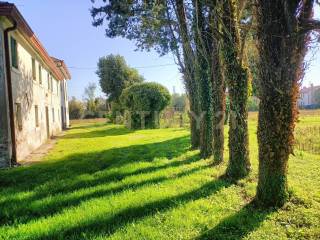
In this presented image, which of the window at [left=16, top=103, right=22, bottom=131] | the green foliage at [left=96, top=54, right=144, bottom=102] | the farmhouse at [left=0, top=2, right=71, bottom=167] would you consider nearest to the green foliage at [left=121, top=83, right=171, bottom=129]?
the farmhouse at [left=0, top=2, right=71, bottom=167]

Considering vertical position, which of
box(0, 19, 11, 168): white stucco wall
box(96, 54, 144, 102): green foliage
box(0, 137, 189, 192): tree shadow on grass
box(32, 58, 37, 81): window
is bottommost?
box(0, 137, 189, 192): tree shadow on grass

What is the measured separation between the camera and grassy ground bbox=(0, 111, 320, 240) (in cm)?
451

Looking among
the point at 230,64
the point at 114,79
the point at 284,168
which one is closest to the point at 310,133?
the point at 230,64

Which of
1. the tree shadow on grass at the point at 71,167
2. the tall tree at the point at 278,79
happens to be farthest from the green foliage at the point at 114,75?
the tall tree at the point at 278,79

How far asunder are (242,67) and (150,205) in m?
3.56

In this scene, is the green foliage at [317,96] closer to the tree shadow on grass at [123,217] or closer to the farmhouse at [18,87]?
the farmhouse at [18,87]

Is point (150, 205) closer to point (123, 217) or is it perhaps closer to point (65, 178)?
point (123, 217)

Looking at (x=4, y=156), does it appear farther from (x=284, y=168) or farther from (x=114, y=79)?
(x=114, y=79)

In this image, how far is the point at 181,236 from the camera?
4324mm

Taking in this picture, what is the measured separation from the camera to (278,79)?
5012mm

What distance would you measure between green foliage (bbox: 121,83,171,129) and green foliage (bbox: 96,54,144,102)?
15803 mm

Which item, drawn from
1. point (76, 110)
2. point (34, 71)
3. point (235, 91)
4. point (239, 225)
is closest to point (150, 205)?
point (239, 225)

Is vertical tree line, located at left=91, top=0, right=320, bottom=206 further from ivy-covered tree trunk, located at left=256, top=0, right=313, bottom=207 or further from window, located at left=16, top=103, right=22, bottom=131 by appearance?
window, located at left=16, top=103, right=22, bottom=131

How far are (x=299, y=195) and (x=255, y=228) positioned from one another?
174 cm
